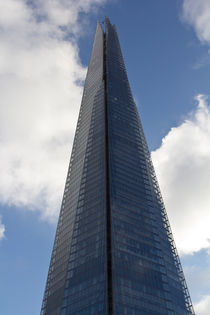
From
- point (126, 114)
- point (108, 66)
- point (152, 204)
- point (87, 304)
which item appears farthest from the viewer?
point (108, 66)

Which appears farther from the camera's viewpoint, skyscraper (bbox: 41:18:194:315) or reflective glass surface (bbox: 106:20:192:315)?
reflective glass surface (bbox: 106:20:192:315)

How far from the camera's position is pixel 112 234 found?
94500 millimetres

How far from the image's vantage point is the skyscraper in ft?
272

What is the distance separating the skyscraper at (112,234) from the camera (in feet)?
272

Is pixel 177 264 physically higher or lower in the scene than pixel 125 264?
higher

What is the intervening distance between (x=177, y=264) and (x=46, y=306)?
141 ft

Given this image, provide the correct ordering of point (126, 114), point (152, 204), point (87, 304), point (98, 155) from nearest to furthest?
point (87, 304) → point (152, 204) → point (98, 155) → point (126, 114)

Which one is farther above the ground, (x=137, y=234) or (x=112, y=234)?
(x=137, y=234)

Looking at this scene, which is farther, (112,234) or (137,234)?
(137,234)

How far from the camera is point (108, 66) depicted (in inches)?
7008

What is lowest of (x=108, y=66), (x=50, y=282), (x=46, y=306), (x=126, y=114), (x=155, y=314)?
(x=155, y=314)

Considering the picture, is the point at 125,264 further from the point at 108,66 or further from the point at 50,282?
the point at 108,66

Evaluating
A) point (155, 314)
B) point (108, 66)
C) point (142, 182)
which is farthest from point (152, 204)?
point (108, 66)

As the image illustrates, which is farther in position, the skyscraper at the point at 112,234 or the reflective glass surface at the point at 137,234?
the reflective glass surface at the point at 137,234
